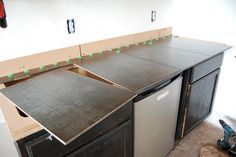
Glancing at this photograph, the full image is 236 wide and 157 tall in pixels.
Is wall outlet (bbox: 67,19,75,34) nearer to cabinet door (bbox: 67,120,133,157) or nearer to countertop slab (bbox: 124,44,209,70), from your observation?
countertop slab (bbox: 124,44,209,70)

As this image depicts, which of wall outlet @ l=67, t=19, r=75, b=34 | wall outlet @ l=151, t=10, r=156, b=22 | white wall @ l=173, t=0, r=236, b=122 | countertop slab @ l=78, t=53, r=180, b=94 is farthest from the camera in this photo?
wall outlet @ l=151, t=10, r=156, b=22

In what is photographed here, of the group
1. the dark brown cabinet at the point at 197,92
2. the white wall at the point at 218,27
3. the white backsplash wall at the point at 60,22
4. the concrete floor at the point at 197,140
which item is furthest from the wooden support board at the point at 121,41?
the concrete floor at the point at 197,140

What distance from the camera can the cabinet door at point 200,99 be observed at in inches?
68.1

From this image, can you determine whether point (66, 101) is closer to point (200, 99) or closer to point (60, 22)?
point (60, 22)

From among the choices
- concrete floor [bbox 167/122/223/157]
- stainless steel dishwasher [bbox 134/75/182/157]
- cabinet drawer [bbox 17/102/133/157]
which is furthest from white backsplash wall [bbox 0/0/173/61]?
concrete floor [bbox 167/122/223/157]

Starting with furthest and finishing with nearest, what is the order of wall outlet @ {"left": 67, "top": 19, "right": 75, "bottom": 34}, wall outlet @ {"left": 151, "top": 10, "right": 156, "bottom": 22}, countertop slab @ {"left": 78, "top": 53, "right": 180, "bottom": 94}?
1. wall outlet @ {"left": 151, "top": 10, "right": 156, "bottom": 22}
2. wall outlet @ {"left": 67, "top": 19, "right": 75, "bottom": 34}
3. countertop slab @ {"left": 78, "top": 53, "right": 180, "bottom": 94}

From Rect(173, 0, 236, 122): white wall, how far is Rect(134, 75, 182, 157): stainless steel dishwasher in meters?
0.78

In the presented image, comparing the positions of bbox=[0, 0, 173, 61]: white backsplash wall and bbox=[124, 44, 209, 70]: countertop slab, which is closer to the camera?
bbox=[0, 0, 173, 61]: white backsplash wall

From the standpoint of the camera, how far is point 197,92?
177 centimetres

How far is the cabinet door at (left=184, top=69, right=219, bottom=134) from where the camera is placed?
1.73 metres

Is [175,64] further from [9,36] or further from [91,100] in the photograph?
[9,36]

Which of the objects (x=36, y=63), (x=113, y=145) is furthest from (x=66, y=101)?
(x=36, y=63)

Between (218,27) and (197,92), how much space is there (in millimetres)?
733

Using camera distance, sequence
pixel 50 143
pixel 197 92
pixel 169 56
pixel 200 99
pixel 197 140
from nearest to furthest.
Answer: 1. pixel 50 143
2. pixel 169 56
3. pixel 197 92
4. pixel 200 99
5. pixel 197 140
